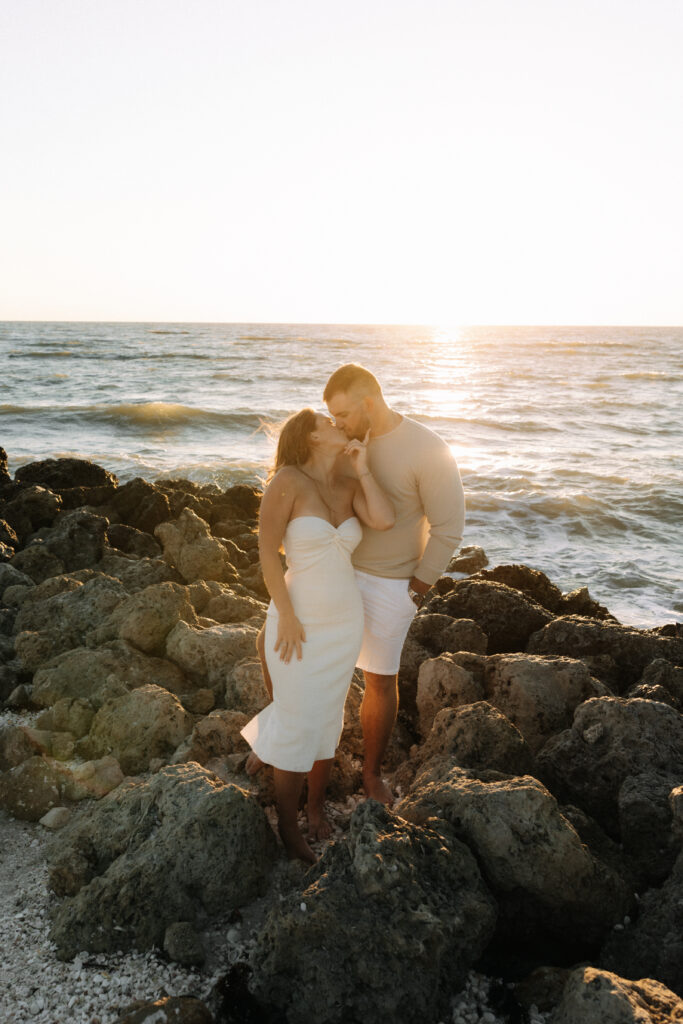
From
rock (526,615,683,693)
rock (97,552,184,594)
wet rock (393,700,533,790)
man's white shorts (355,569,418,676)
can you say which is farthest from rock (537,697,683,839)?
rock (97,552,184,594)

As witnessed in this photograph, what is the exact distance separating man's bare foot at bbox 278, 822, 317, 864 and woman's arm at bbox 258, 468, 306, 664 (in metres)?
0.86

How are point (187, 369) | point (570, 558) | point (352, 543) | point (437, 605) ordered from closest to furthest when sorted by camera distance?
point (352, 543) → point (437, 605) → point (570, 558) → point (187, 369)

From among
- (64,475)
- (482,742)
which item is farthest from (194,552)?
(64,475)

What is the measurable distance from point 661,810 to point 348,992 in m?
1.57

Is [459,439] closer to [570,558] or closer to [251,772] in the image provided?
[570,558]

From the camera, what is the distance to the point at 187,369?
41469 mm

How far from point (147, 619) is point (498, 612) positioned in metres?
2.82

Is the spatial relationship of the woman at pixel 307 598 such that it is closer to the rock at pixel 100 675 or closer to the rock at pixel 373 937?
the rock at pixel 373 937

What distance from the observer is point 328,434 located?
12.0 ft

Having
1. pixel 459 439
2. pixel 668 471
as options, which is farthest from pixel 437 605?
pixel 459 439

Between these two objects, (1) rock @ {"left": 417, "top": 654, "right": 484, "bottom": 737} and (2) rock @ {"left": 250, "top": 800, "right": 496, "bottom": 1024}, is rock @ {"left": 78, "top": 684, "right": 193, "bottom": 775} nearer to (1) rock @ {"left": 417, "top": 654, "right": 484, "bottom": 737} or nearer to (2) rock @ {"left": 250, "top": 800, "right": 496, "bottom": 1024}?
(1) rock @ {"left": 417, "top": 654, "right": 484, "bottom": 737}

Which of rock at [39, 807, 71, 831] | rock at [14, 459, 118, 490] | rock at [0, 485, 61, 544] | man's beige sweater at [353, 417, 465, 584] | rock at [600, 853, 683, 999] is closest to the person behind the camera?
rock at [600, 853, 683, 999]

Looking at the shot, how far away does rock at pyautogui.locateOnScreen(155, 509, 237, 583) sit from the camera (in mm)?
7270

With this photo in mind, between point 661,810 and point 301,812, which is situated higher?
point 661,810
